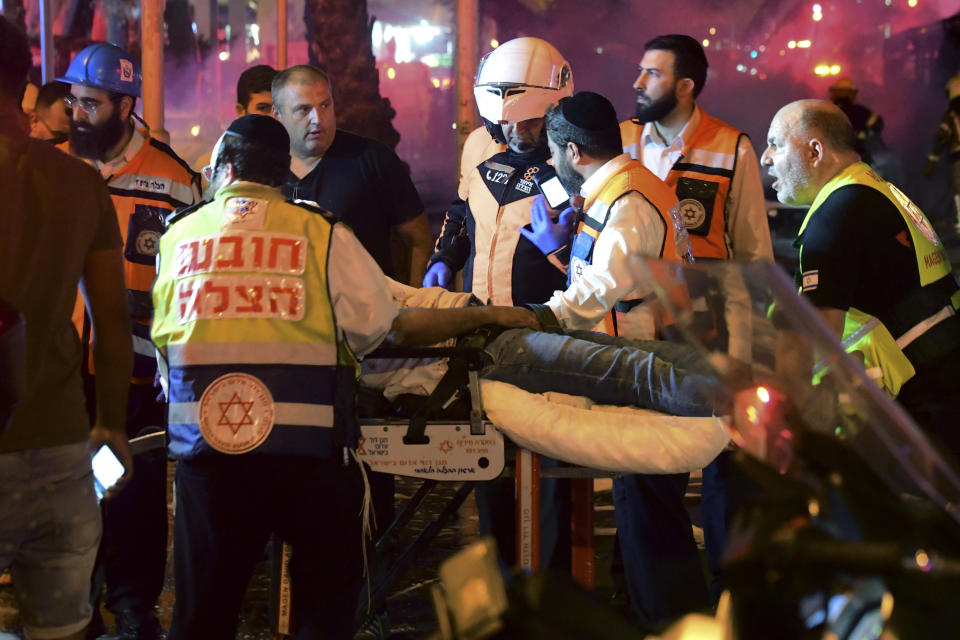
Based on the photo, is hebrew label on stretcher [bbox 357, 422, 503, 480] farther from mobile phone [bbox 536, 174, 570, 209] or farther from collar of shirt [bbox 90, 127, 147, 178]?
collar of shirt [bbox 90, 127, 147, 178]

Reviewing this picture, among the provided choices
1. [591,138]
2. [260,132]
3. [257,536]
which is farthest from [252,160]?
[591,138]

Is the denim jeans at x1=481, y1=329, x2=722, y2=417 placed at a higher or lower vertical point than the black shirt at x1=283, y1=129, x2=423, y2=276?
lower

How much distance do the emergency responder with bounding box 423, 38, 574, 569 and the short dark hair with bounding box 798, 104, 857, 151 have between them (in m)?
0.91

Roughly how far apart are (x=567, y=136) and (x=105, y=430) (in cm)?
200

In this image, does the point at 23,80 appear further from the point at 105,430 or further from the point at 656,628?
the point at 656,628

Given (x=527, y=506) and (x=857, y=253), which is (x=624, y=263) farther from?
(x=527, y=506)

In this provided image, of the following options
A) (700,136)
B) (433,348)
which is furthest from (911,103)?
(433,348)

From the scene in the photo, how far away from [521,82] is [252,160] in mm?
2169

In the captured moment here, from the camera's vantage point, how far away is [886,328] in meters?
3.85

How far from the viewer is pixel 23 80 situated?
2.56m

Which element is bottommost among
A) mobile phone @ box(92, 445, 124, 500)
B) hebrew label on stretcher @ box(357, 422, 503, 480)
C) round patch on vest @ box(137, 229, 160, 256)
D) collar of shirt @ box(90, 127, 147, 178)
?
hebrew label on stretcher @ box(357, 422, 503, 480)

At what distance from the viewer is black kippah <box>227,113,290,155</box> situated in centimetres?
309

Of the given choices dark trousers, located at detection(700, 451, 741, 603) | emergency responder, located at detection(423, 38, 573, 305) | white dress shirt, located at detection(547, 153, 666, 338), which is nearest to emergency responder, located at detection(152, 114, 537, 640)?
white dress shirt, located at detection(547, 153, 666, 338)

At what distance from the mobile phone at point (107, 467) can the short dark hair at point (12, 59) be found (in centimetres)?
85
